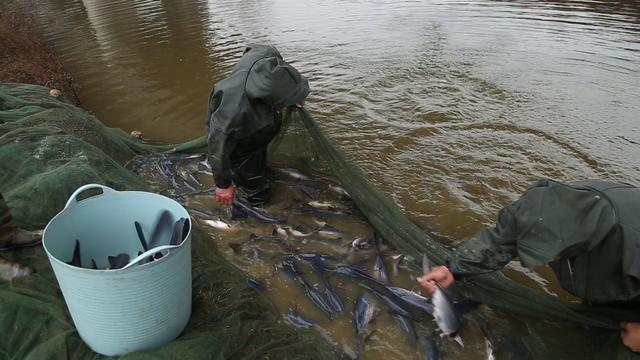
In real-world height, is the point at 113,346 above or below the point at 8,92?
above

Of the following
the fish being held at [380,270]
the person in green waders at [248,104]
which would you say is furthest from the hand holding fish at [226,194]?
the fish being held at [380,270]

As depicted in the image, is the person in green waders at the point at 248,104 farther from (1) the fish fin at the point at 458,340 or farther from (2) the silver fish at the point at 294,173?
(1) the fish fin at the point at 458,340

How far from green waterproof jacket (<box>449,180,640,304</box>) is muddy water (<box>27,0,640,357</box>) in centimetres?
127

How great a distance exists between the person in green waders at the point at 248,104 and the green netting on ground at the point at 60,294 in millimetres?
831

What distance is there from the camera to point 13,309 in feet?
8.70

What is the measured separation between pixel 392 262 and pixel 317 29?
9193mm

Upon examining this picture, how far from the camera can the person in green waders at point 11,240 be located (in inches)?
117

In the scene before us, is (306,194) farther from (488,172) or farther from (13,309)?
(13,309)

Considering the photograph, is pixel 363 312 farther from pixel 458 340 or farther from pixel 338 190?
pixel 338 190

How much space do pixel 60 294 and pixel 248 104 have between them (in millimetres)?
2159

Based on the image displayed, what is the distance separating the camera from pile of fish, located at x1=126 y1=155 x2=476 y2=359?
358 cm

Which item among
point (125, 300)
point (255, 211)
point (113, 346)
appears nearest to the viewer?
point (125, 300)

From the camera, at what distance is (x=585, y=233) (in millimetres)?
2199

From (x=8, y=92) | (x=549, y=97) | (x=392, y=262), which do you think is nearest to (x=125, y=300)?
(x=392, y=262)
